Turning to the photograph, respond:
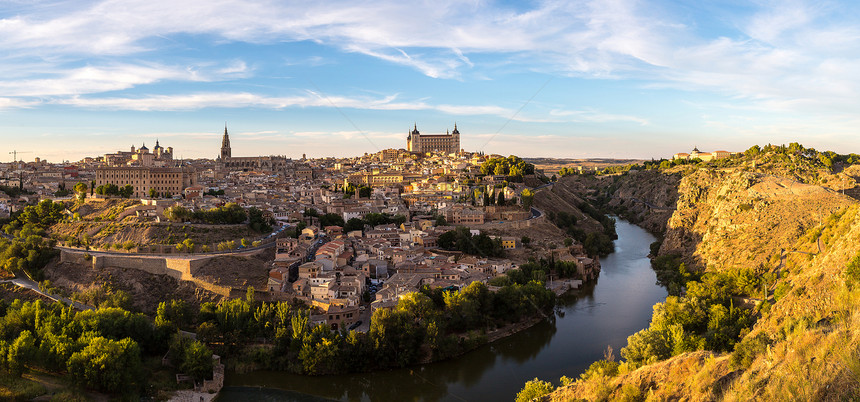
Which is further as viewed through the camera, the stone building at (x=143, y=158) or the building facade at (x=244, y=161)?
the building facade at (x=244, y=161)

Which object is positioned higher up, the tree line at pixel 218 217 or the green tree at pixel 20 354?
the tree line at pixel 218 217

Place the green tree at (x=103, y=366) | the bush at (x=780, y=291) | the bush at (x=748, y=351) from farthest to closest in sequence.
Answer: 1. the bush at (x=780, y=291)
2. the green tree at (x=103, y=366)
3. the bush at (x=748, y=351)

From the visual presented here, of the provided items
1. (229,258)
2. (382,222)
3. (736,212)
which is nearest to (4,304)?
(229,258)

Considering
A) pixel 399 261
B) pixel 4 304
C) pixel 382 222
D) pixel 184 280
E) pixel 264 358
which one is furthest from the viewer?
pixel 382 222

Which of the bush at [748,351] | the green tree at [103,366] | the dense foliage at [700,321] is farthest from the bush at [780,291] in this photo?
the green tree at [103,366]

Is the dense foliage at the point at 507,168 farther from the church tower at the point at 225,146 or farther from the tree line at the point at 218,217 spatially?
the church tower at the point at 225,146

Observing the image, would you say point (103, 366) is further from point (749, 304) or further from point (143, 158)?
point (143, 158)

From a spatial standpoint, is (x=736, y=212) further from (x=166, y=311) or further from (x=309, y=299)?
(x=166, y=311)
